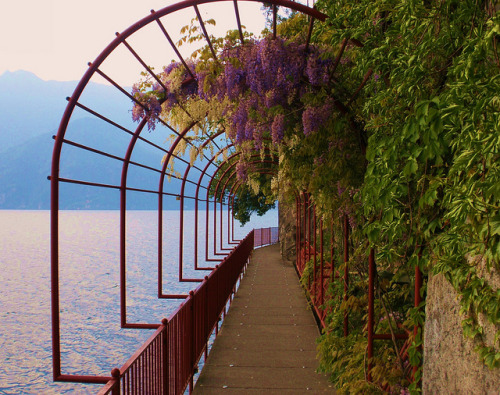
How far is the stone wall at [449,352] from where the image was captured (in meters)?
Answer: 1.78

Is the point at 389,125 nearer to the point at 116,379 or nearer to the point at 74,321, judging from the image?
the point at 116,379

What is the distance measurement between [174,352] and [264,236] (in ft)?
66.3

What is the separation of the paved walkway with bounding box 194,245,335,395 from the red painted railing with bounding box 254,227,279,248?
12.6 metres

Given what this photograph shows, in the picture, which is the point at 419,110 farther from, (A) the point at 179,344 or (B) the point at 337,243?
(B) the point at 337,243

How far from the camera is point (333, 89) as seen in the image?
143 inches

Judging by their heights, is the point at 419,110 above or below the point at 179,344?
above

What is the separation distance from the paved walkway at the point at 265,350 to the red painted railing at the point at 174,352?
306mm

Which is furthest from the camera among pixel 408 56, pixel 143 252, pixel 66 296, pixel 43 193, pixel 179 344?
pixel 43 193

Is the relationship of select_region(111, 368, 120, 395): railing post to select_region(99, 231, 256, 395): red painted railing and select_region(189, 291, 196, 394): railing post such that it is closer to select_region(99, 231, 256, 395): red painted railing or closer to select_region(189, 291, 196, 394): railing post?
select_region(99, 231, 256, 395): red painted railing

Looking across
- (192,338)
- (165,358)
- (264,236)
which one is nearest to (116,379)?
(165,358)

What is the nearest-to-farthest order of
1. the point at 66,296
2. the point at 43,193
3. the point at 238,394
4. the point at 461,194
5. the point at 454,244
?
the point at 461,194
the point at 454,244
the point at 238,394
the point at 66,296
the point at 43,193

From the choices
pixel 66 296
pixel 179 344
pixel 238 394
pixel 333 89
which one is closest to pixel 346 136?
pixel 333 89

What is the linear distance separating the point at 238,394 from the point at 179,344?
33.1 inches

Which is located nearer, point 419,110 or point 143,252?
point 419,110
